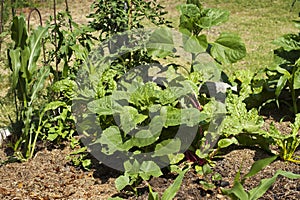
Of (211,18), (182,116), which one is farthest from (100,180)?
(211,18)

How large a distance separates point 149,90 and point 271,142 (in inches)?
32.8

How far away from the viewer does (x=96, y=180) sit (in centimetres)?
313

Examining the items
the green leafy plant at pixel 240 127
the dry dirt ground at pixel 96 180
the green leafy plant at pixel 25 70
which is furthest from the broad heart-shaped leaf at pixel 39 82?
the green leafy plant at pixel 240 127

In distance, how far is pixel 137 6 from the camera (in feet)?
11.9

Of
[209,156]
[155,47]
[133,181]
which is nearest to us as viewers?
[133,181]

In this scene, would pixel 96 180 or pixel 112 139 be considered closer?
pixel 112 139

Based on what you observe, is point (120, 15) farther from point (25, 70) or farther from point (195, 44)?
point (25, 70)

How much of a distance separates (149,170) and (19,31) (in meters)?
1.22

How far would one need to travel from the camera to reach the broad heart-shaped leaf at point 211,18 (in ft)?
11.1

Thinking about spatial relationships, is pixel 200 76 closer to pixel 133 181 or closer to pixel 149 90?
pixel 149 90

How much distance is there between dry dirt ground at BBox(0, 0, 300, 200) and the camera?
289cm

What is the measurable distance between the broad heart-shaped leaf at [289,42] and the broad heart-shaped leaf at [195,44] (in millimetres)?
626

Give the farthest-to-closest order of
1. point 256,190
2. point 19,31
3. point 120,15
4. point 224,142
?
point 120,15, point 19,31, point 224,142, point 256,190

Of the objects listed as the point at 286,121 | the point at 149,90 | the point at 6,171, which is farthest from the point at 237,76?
the point at 6,171
